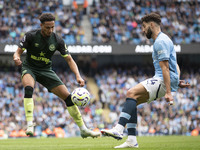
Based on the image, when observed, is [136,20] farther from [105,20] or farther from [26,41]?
[26,41]

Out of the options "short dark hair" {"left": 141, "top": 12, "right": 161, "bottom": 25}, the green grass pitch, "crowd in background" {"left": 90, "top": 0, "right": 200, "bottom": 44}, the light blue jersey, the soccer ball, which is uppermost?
"crowd in background" {"left": 90, "top": 0, "right": 200, "bottom": 44}

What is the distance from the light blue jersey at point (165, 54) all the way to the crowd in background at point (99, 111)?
14655 millimetres

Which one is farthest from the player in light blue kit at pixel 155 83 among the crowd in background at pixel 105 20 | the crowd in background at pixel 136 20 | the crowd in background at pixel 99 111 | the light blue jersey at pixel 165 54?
the crowd in background at pixel 136 20

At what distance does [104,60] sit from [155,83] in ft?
69.4

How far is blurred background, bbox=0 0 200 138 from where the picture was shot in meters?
23.0

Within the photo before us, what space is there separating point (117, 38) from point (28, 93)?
19.1 meters

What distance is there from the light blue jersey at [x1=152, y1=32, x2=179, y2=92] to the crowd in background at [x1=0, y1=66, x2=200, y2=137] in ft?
48.1

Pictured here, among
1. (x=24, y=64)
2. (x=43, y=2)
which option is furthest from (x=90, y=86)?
(x=24, y=64)

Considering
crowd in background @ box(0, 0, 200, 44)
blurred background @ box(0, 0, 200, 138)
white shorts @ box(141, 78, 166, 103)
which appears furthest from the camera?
crowd in background @ box(0, 0, 200, 44)

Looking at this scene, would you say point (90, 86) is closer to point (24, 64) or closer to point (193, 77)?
point (193, 77)

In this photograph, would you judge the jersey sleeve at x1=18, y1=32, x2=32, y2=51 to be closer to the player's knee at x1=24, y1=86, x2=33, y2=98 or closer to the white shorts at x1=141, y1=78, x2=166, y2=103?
the player's knee at x1=24, y1=86, x2=33, y2=98

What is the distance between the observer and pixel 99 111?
23750 mm

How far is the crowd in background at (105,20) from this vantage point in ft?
86.8

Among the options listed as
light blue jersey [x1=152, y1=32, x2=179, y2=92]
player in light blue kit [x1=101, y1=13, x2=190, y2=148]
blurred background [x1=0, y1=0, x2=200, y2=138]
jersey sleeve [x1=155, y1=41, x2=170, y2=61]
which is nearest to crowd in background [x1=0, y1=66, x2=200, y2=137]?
blurred background [x1=0, y1=0, x2=200, y2=138]
